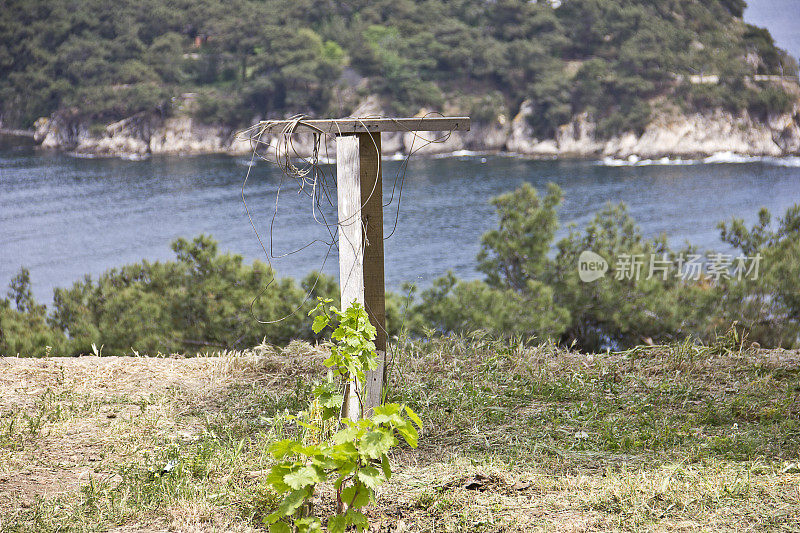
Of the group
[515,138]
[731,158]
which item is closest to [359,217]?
[731,158]

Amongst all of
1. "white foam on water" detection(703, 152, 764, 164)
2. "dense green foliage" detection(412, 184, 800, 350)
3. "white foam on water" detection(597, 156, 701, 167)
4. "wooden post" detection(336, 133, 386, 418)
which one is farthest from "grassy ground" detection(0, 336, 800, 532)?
"white foam on water" detection(597, 156, 701, 167)

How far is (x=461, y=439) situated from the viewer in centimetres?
210

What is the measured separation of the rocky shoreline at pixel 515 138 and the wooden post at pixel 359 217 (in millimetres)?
14828

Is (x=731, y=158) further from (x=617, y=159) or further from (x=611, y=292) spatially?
(x=611, y=292)

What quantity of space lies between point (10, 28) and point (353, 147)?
15283 mm

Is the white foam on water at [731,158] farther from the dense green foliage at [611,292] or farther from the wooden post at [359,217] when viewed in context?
the wooden post at [359,217]

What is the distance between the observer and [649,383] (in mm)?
2635

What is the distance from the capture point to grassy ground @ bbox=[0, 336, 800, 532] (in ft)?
5.19

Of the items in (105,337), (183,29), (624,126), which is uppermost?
(183,29)

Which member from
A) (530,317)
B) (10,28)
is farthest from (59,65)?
(530,317)

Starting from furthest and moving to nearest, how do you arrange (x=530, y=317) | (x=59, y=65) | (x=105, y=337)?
(x=59, y=65) → (x=530, y=317) → (x=105, y=337)

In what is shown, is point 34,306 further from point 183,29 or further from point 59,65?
point 183,29
